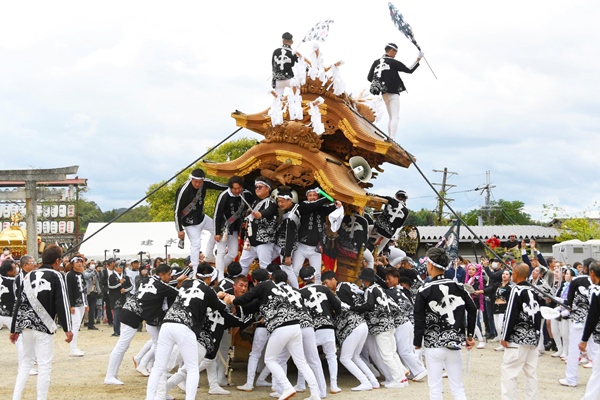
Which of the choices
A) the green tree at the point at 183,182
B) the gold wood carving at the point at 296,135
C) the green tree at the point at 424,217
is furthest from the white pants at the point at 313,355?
the green tree at the point at 424,217

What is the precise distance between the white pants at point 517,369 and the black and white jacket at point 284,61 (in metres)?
5.87

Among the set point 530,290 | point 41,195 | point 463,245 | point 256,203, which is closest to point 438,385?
point 530,290

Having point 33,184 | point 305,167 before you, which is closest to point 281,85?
point 305,167

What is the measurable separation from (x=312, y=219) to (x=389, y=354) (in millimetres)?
2331

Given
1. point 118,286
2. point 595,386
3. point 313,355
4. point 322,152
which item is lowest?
point 595,386

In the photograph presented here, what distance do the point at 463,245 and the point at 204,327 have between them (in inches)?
1195

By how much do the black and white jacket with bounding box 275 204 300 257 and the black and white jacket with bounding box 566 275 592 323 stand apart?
4317mm

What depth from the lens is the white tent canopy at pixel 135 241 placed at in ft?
88.5

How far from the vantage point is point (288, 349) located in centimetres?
855

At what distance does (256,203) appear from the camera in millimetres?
10781

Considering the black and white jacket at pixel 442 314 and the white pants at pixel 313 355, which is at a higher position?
the black and white jacket at pixel 442 314

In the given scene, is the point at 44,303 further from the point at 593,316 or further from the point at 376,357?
the point at 593,316

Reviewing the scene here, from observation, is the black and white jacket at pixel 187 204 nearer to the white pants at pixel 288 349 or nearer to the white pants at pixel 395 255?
the white pants at pixel 288 349

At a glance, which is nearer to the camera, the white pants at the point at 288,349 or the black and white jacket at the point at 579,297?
the white pants at the point at 288,349
